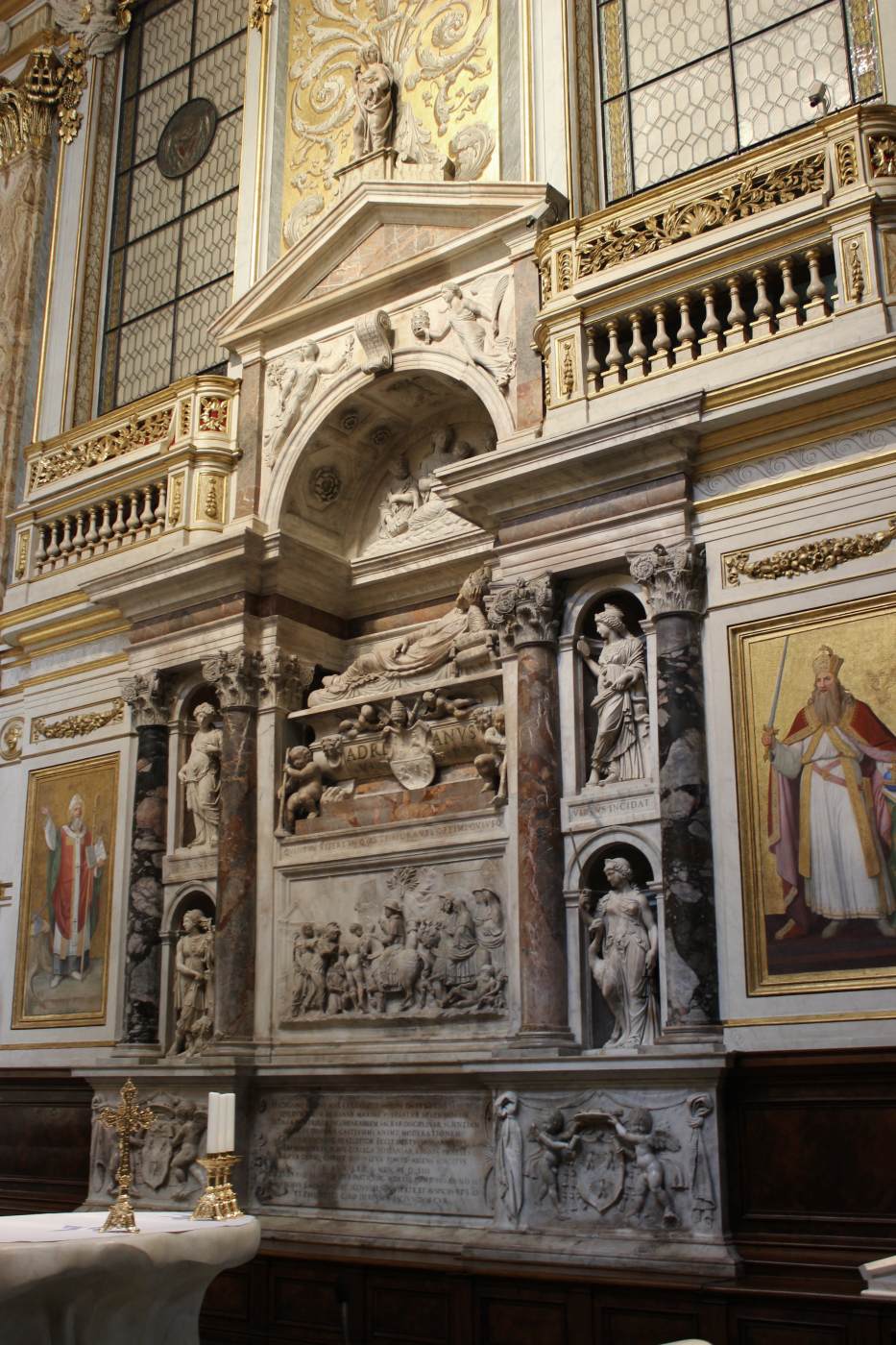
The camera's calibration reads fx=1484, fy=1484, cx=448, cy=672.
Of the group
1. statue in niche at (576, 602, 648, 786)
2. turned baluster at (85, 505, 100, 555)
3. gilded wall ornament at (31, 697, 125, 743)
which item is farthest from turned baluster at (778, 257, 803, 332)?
turned baluster at (85, 505, 100, 555)

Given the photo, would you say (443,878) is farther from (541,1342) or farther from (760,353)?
(760,353)

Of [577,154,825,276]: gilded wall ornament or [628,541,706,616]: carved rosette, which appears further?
[577,154,825,276]: gilded wall ornament

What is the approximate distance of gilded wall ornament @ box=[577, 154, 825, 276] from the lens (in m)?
10.5

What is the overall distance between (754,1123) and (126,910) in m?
6.41

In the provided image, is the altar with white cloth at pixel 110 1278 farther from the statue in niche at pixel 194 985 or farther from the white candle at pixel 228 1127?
the statue in niche at pixel 194 985

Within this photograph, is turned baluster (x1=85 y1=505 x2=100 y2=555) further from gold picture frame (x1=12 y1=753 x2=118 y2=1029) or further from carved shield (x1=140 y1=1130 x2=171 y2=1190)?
carved shield (x1=140 y1=1130 x2=171 y2=1190)

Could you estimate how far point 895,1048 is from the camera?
874cm

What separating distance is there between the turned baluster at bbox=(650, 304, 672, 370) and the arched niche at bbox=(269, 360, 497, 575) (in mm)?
2290

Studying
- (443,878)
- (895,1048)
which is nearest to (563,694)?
(443,878)

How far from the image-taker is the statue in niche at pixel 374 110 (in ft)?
45.8

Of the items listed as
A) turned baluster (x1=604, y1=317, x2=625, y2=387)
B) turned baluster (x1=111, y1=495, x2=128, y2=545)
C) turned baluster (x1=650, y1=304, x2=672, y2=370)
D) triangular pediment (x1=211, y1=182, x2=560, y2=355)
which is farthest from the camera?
turned baluster (x1=111, y1=495, x2=128, y2=545)

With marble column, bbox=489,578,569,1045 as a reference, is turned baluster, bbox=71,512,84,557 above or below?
above

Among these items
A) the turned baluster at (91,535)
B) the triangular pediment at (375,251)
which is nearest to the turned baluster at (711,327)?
the triangular pediment at (375,251)

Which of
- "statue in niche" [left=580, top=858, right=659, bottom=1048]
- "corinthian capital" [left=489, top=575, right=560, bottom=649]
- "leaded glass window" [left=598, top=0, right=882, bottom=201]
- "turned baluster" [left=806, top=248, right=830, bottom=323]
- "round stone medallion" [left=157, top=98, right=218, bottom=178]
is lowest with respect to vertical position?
"statue in niche" [left=580, top=858, right=659, bottom=1048]
